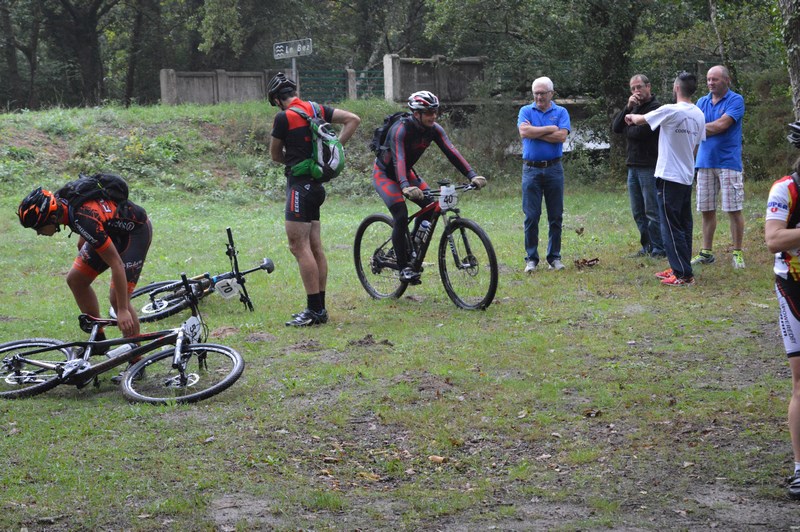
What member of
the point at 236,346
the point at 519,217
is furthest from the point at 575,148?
the point at 236,346

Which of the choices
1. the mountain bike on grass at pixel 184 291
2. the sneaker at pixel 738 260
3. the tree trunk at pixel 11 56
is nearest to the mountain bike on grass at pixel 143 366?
the mountain bike on grass at pixel 184 291

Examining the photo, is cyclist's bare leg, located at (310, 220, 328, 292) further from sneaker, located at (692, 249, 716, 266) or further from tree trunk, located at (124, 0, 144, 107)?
tree trunk, located at (124, 0, 144, 107)

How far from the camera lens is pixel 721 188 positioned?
1077 centimetres

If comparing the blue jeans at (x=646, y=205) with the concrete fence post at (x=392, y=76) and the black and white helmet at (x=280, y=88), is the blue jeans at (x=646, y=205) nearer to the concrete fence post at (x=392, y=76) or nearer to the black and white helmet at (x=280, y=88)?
the black and white helmet at (x=280, y=88)

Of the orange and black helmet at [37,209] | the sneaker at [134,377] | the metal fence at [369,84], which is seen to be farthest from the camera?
the metal fence at [369,84]

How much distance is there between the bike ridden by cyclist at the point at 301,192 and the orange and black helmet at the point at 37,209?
91.2 inches

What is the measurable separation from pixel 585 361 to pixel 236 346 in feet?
9.96

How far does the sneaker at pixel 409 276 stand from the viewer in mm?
9734

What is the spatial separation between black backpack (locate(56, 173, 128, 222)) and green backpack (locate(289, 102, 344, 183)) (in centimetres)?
193

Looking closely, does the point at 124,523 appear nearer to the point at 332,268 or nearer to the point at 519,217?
the point at 332,268

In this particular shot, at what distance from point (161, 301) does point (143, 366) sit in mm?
2917

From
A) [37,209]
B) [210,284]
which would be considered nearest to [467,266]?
[210,284]

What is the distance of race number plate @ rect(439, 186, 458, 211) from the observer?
9.23m

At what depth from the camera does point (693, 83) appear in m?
10.1
